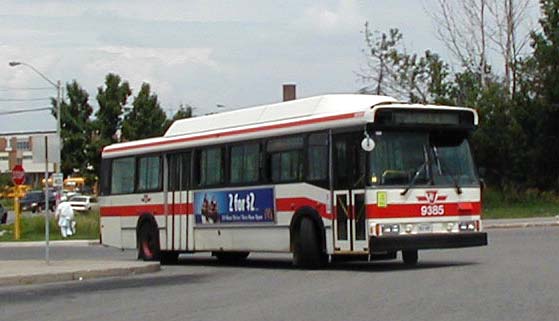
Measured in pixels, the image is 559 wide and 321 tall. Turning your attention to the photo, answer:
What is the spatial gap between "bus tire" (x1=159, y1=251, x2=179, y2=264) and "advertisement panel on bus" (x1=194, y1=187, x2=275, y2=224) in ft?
6.76

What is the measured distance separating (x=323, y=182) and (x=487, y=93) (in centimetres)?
3641

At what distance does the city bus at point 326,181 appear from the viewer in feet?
65.6

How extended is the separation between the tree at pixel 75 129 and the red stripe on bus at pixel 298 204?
174 feet

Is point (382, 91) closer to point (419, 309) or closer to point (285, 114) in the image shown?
point (285, 114)

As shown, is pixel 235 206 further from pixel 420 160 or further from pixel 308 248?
pixel 420 160


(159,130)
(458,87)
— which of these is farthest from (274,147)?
(159,130)

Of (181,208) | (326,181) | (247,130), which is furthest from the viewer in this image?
(181,208)

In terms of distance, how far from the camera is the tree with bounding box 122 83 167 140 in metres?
74.4

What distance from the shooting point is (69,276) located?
847 inches

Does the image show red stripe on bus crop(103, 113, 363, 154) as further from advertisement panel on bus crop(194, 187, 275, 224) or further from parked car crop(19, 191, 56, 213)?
parked car crop(19, 191, 56, 213)

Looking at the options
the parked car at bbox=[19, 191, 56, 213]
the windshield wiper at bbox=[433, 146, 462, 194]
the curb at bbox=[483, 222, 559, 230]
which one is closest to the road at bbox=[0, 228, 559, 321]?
the windshield wiper at bbox=[433, 146, 462, 194]

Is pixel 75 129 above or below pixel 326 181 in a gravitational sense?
above

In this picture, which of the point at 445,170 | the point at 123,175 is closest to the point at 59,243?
the point at 123,175

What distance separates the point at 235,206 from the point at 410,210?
474 cm
